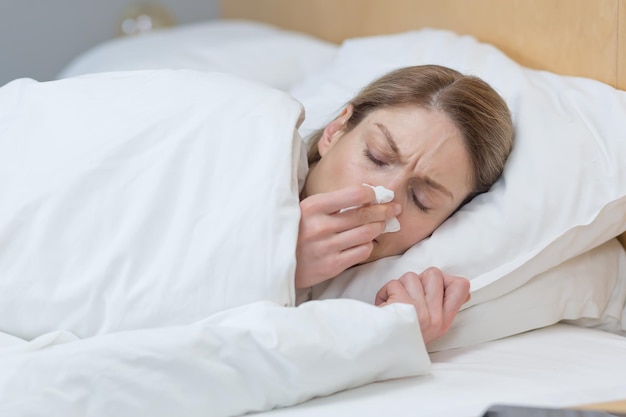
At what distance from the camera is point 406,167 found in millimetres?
1196

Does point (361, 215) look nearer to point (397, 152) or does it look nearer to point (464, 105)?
point (397, 152)

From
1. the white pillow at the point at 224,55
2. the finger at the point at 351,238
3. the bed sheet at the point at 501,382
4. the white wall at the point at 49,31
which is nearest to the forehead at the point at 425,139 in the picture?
the finger at the point at 351,238

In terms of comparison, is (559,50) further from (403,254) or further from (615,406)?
(615,406)

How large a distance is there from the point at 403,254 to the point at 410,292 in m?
0.12

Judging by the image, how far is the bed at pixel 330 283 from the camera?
3.08 ft

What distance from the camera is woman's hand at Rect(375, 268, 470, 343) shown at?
3.67 ft

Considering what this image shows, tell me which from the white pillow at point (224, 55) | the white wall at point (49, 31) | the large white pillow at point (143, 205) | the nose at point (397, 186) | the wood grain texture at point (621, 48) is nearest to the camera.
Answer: the large white pillow at point (143, 205)

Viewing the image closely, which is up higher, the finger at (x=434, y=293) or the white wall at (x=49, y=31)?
the finger at (x=434, y=293)

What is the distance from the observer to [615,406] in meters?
0.86

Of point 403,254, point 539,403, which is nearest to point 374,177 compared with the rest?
point 403,254

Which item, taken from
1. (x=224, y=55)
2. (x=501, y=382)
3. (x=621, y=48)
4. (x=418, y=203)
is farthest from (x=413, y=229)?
(x=224, y=55)

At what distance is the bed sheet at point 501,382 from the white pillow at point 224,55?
1.03m

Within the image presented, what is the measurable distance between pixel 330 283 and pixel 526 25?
65 centimetres

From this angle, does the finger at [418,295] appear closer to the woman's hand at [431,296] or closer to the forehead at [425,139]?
the woman's hand at [431,296]
